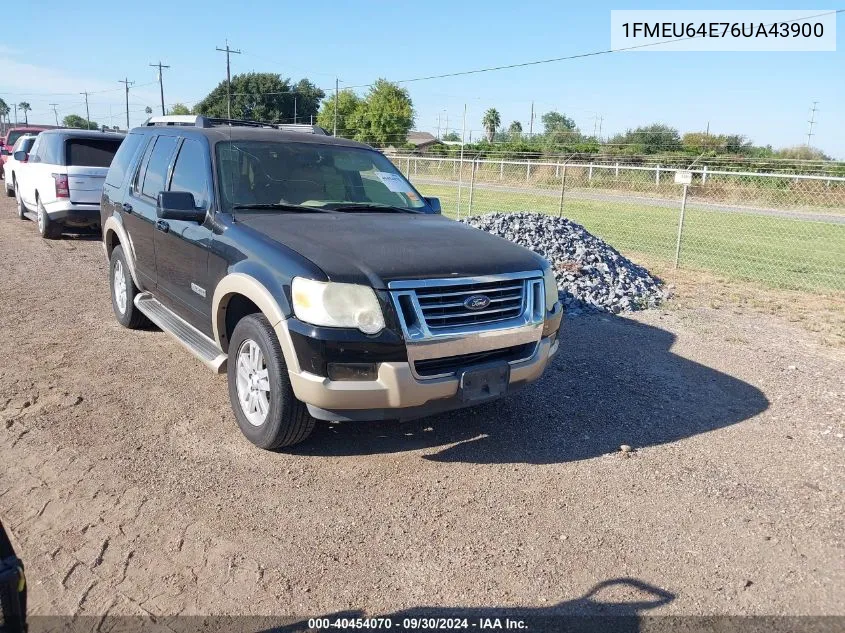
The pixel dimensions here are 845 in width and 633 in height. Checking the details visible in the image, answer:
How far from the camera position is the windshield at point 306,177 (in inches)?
183

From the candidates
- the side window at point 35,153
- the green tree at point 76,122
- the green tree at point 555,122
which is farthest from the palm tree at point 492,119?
the side window at point 35,153

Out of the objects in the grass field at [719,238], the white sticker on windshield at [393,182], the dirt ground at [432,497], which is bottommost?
the dirt ground at [432,497]

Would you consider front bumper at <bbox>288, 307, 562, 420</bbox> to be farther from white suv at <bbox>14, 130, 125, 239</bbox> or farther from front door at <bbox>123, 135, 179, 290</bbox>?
white suv at <bbox>14, 130, 125, 239</bbox>

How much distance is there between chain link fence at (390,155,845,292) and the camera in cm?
1262

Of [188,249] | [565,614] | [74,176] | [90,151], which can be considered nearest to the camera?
[565,614]

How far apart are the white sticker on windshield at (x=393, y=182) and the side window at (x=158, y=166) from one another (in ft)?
5.47

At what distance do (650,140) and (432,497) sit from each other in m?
59.8

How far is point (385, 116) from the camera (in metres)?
63.9

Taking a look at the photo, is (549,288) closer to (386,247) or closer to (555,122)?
(386,247)

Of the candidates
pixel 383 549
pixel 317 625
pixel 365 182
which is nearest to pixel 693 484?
pixel 383 549

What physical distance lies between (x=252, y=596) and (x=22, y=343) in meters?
4.33

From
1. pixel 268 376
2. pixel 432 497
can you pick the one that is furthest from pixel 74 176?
pixel 432 497

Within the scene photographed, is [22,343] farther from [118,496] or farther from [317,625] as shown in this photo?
[317,625]

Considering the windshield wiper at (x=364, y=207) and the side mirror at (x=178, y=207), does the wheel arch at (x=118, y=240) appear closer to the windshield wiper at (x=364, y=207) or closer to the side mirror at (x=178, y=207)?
the side mirror at (x=178, y=207)
